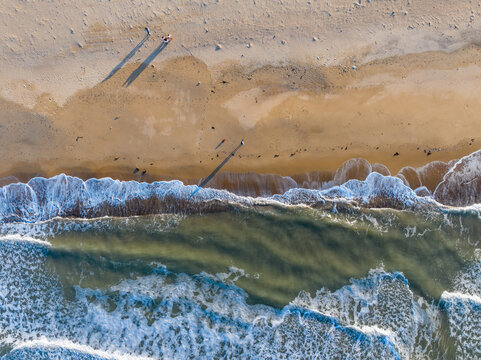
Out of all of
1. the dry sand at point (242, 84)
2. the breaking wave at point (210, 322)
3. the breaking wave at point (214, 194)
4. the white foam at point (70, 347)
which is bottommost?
the white foam at point (70, 347)

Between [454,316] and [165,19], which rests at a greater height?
[165,19]

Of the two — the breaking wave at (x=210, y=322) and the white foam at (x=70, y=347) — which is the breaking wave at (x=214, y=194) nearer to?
the breaking wave at (x=210, y=322)

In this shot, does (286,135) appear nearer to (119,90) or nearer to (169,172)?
(169,172)

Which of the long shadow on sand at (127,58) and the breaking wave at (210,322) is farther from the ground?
the long shadow on sand at (127,58)

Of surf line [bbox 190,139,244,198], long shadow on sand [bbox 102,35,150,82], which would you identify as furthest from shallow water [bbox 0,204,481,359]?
long shadow on sand [bbox 102,35,150,82]

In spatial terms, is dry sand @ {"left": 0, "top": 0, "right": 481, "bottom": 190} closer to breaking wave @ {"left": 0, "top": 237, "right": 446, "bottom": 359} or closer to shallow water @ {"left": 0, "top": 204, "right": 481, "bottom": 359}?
shallow water @ {"left": 0, "top": 204, "right": 481, "bottom": 359}

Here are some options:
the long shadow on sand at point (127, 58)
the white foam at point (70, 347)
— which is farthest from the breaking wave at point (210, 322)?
the long shadow on sand at point (127, 58)

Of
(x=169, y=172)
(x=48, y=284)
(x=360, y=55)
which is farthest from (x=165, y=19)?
(x=48, y=284)

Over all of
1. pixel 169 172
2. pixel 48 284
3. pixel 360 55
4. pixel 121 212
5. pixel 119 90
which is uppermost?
Answer: pixel 360 55
